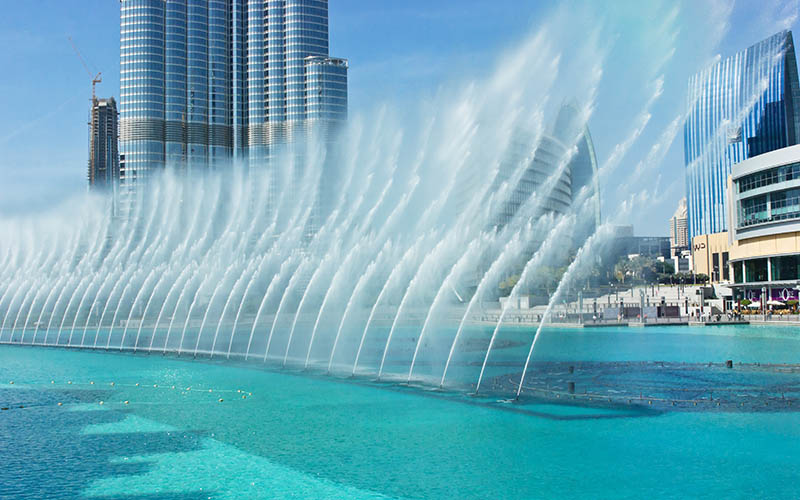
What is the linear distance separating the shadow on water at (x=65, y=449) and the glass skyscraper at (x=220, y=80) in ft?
413

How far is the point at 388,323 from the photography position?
4097 inches

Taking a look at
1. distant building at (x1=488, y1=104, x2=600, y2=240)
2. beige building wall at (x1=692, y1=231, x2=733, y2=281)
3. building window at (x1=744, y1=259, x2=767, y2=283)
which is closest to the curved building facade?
building window at (x1=744, y1=259, x2=767, y2=283)

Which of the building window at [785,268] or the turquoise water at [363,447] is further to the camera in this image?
the building window at [785,268]

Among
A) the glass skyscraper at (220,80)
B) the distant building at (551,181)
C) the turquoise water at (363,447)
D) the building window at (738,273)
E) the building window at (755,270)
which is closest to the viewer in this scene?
the turquoise water at (363,447)

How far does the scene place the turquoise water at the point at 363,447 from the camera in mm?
21125

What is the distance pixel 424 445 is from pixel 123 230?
70.9 meters

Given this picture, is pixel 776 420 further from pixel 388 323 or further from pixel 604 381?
pixel 388 323

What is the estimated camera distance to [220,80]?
163750 millimetres

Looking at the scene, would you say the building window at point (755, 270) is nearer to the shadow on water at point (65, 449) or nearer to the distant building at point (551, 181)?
the distant building at point (551, 181)

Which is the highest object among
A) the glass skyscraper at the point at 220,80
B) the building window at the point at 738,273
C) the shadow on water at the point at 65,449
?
the glass skyscraper at the point at 220,80

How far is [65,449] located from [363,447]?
10.8 metres

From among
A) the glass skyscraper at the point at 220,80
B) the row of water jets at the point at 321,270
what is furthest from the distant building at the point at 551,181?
the glass skyscraper at the point at 220,80

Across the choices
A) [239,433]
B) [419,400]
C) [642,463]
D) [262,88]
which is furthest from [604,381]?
[262,88]

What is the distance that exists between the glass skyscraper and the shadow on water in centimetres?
12601
